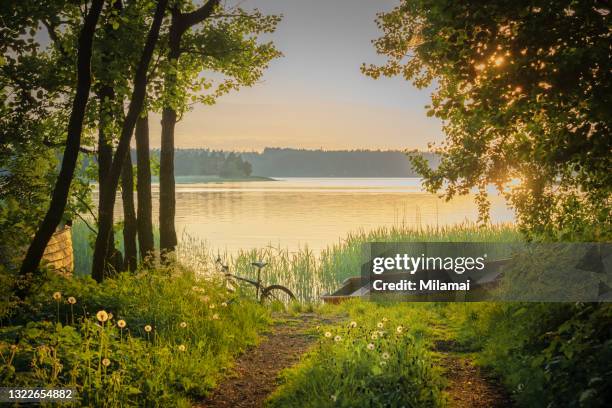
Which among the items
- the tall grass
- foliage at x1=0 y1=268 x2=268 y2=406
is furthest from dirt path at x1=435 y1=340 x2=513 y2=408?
the tall grass

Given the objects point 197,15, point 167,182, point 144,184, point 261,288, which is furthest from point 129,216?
point 197,15

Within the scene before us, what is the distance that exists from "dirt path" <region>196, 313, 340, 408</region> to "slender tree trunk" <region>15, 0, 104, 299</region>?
3.81 metres

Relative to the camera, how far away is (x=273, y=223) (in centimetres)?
4341

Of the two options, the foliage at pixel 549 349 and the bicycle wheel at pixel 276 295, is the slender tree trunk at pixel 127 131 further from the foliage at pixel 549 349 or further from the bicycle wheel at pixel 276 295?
the foliage at pixel 549 349

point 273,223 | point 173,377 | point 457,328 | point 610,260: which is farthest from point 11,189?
point 273,223

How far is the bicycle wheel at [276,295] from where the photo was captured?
48.0 feet

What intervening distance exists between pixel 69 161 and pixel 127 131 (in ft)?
5.61

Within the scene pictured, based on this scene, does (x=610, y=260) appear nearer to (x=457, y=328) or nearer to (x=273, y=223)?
(x=457, y=328)

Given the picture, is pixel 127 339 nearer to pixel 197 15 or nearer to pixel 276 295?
pixel 276 295

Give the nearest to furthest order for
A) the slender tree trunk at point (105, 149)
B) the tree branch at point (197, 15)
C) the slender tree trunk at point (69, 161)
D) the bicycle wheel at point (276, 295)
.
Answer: the slender tree trunk at point (69, 161) < the slender tree trunk at point (105, 149) < the tree branch at point (197, 15) < the bicycle wheel at point (276, 295)

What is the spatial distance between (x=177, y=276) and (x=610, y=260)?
24.3 feet

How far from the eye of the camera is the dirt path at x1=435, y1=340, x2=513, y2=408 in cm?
644

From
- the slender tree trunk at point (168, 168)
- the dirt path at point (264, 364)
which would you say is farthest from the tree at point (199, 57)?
the dirt path at point (264, 364)

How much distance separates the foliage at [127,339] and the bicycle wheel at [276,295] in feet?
10.8
